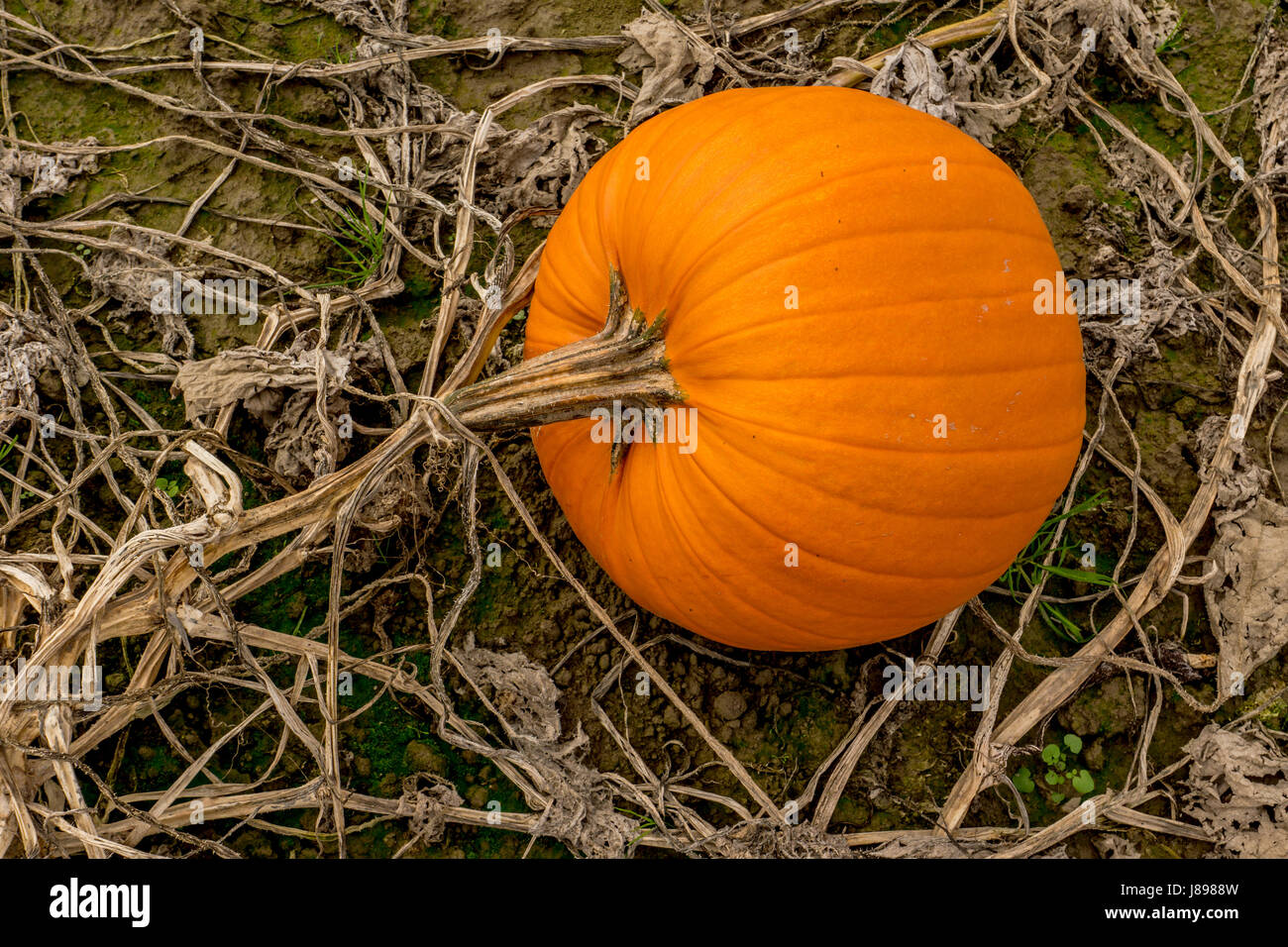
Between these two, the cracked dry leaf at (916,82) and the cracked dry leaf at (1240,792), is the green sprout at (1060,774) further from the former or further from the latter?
the cracked dry leaf at (916,82)

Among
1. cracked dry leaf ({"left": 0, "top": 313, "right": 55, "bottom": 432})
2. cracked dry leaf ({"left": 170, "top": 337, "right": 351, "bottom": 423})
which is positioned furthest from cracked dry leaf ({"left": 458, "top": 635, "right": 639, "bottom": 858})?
cracked dry leaf ({"left": 0, "top": 313, "right": 55, "bottom": 432})

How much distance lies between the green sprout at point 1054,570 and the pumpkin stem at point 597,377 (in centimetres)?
139

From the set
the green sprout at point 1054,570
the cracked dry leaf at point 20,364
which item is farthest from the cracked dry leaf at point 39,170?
the green sprout at point 1054,570

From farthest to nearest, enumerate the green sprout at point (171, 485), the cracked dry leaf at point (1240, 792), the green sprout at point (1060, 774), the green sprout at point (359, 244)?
1. the green sprout at point (359, 244)
2. the green sprout at point (171, 485)
3. the green sprout at point (1060, 774)
4. the cracked dry leaf at point (1240, 792)

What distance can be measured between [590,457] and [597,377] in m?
0.31

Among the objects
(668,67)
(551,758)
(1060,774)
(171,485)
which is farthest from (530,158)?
(1060,774)

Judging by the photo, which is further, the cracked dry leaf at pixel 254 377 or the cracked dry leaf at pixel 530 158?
the cracked dry leaf at pixel 530 158

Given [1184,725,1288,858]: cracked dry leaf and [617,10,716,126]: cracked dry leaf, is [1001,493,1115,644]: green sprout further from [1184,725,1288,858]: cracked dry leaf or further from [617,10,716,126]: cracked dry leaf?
[617,10,716,126]: cracked dry leaf

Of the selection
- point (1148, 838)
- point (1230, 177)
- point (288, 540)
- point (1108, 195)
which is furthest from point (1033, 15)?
point (288, 540)

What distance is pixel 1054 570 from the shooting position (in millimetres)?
2695

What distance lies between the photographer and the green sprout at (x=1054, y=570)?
8.95ft

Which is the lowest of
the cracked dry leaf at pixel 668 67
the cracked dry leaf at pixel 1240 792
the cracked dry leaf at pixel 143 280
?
the cracked dry leaf at pixel 1240 792

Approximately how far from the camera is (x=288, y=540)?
278 cm
